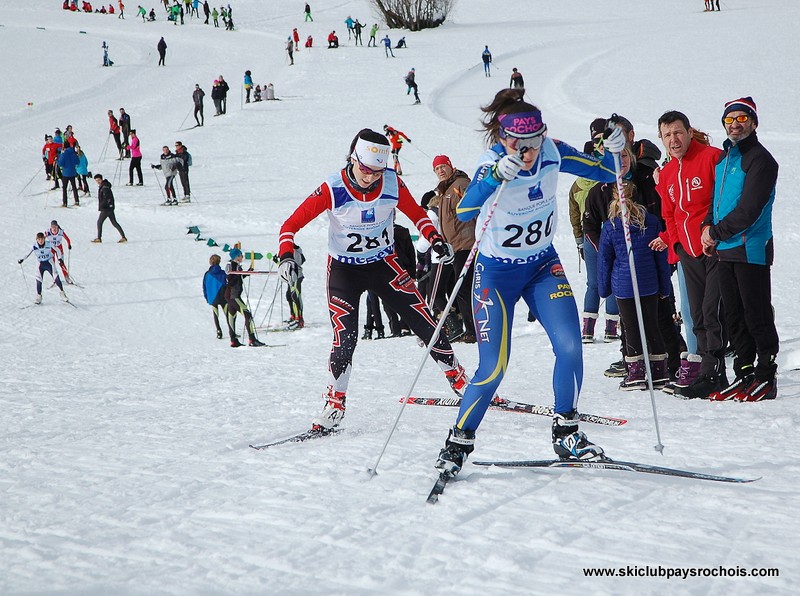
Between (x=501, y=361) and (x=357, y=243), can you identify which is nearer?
(x=501, y=361)

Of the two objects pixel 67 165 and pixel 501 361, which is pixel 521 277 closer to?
pixel 501 361

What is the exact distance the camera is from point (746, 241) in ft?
17.0

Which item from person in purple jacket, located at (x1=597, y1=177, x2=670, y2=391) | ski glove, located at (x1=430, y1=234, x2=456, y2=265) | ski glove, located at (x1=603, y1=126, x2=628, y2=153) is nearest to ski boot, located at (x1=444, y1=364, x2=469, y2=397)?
ski glove, located at (x1=430, y1=234, x2=456, y2=265)

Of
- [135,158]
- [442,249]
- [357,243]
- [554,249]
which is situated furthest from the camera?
[135,158]

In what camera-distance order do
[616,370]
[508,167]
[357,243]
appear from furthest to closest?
1. [616,370]
2. [357,243]
3. [508,167]

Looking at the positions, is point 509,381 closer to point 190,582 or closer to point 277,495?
point 277,495

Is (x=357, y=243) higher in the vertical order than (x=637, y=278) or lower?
higher

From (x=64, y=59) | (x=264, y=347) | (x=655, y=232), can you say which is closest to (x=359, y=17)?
(x=64, y=59)

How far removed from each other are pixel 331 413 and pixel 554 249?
1922 millimetres

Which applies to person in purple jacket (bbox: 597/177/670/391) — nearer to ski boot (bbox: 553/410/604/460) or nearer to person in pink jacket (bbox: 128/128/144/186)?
ski boot (bbox: 553/410/604/460)

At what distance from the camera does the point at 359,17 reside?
56.2 metres

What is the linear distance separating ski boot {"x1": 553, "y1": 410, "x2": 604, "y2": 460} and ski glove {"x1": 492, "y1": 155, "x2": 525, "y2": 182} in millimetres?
1336

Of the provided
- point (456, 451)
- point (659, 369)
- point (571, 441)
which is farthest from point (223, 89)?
point (571, 441)

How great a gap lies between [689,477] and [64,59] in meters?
47.1
